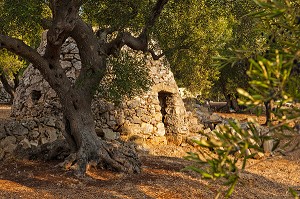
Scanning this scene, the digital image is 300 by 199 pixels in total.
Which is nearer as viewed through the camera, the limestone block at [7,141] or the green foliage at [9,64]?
the limestone block at [7,141]

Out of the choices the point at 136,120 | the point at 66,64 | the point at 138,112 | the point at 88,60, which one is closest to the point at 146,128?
the point at 136,120

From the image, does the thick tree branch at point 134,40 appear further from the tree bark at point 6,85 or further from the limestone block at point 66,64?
the tree bark at point 6,85

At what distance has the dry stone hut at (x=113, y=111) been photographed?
61.9 feet

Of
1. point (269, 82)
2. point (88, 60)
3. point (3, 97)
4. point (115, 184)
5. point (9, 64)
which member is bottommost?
point (115, 184)

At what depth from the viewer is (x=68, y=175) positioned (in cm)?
1152

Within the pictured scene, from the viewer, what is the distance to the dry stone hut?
61.9 feet

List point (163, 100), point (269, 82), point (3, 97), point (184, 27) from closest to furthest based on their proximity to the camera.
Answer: point (269, 82), point (184, 27), point (163, 100), point (3, 97)

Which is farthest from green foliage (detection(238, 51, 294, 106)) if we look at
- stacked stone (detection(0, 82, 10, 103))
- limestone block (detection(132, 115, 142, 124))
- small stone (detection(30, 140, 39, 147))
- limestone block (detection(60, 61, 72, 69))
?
stacked stone (detection(0, 82, 10, 103))

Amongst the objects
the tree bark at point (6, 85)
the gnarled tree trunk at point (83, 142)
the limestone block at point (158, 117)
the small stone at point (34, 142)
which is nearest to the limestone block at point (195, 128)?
the limestone block at point (158, 117)

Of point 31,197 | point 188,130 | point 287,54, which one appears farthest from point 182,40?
point 287,54

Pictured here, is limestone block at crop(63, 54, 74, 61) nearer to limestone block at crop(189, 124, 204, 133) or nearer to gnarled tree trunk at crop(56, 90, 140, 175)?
limestone block at crop(189, 124, 204, 133)

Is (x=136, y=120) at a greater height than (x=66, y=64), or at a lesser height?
lesser

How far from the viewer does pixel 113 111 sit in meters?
20.2

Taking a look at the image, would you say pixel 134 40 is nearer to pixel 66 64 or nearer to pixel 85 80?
pixel 85 80
